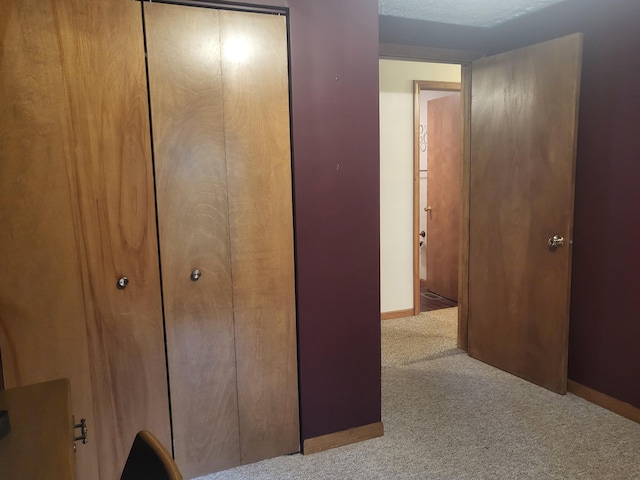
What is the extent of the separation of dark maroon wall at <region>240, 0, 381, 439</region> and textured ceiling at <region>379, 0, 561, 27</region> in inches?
25.0

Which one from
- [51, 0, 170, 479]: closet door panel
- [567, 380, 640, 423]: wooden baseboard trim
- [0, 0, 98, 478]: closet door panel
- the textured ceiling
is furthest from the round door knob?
[567, 380, 640, 423]: wooden baseboard trim

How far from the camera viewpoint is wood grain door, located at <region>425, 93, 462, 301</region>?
14.9ft

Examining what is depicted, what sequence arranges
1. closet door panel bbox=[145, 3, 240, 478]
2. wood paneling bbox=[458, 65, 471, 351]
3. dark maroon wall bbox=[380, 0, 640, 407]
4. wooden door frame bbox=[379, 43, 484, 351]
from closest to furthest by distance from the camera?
closet door panel bbox=[145, 3, 240, 478], dark maroon wall bbox=[380, 0, 640, 407], wooden door frame bbox=[379, 43, 484, 351], wood paneling bbox=[458, 65, 471, 351]

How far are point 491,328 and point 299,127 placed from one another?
199 cm

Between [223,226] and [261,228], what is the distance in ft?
0.54

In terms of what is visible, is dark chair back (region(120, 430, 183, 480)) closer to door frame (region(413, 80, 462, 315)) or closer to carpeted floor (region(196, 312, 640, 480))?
carpeted floor (region(196, 312, 640, 480))

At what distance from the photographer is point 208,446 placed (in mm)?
2131

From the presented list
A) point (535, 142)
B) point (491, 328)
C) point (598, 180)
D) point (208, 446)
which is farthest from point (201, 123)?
point (491, 328)

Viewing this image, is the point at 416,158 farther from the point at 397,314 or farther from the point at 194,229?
the point at 194,229

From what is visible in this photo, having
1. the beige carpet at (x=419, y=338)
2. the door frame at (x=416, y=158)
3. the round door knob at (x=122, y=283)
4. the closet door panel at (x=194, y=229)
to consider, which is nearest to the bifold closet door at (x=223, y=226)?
the closet door panel at (x=194, y=229)

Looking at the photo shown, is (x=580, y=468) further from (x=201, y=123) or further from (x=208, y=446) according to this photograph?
(x=201, y=123)

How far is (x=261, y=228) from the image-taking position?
209 centimetres

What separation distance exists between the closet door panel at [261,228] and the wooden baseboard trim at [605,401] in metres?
1.70

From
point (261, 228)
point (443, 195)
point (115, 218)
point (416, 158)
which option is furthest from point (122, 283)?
point (443, 195)
